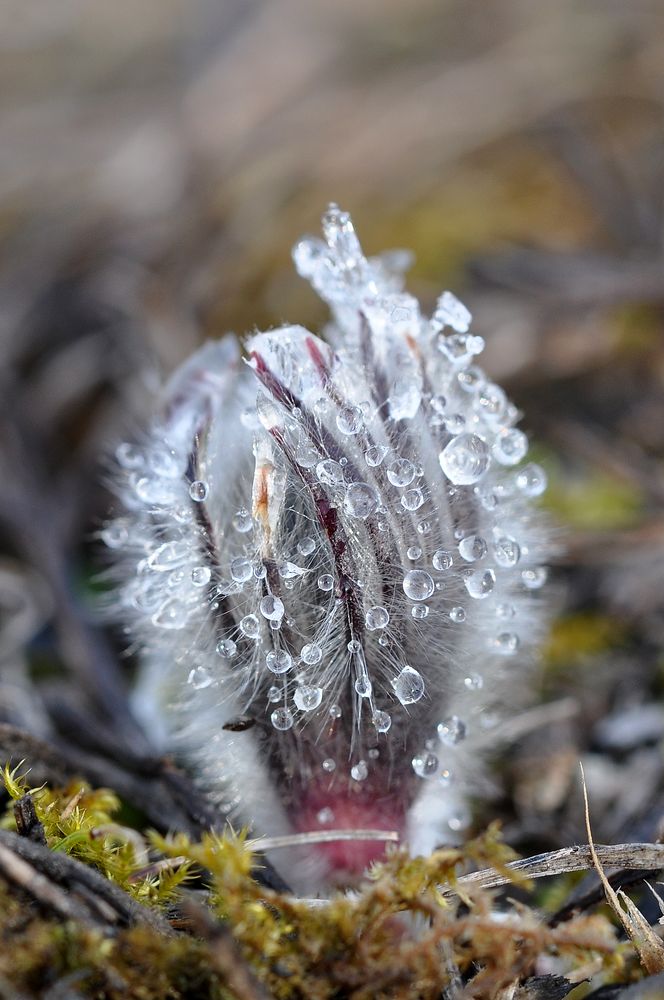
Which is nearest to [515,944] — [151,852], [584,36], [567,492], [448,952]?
[448,952]

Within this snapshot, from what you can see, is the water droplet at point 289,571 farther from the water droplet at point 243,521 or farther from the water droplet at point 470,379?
the water droplet at point 470,379

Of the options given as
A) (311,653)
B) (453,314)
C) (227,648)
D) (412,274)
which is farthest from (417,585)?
(412,274)

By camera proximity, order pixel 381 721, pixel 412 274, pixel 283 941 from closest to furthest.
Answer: pixel 283 941, pixel 381 721, pixel 412 274

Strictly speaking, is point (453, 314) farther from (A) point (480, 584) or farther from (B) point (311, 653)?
(B) point (311, 653)

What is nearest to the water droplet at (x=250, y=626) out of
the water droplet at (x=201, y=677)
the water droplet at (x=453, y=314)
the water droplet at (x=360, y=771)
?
the water droplet at (x=201, y=677)

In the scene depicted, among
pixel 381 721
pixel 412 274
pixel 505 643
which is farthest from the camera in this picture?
pixel 412 274

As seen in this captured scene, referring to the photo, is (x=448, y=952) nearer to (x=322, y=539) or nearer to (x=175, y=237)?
(x=322, y=539)
